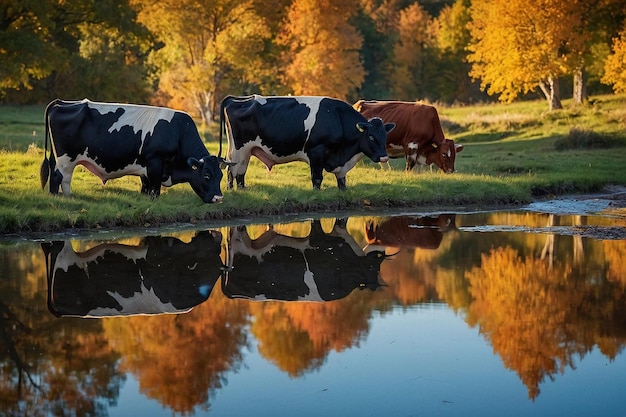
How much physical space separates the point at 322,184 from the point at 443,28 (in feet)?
156

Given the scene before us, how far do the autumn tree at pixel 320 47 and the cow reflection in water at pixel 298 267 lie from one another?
3211cm

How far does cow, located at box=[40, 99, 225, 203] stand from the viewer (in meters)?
14.4

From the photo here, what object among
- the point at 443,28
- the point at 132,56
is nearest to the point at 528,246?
the point at 132,56

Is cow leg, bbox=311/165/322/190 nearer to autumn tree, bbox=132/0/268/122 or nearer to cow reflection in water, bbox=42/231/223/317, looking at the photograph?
cow reflection in water, bbox=42/231/223/317

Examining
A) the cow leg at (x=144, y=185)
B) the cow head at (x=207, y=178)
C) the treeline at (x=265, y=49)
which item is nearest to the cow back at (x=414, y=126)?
the cow head at (x=207, y=178)

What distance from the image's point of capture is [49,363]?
22.0ft

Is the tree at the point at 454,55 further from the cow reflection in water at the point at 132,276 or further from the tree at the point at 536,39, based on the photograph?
the cow reflection in water at the point at 132,276

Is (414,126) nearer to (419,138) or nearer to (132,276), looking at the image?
(419,138)

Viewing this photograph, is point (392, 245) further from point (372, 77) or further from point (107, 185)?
point (372, 77)

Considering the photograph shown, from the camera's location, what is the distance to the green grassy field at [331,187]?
13414mm

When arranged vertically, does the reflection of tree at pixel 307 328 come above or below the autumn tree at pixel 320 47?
below

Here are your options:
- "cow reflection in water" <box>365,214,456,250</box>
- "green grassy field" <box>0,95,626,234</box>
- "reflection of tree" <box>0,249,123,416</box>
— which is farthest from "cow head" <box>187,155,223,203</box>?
"reflection of tree" <box>0,249,123,416</box>

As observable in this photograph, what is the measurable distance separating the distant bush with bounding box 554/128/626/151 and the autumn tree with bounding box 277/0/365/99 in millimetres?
18922

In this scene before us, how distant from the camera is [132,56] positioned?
55.8 meters
